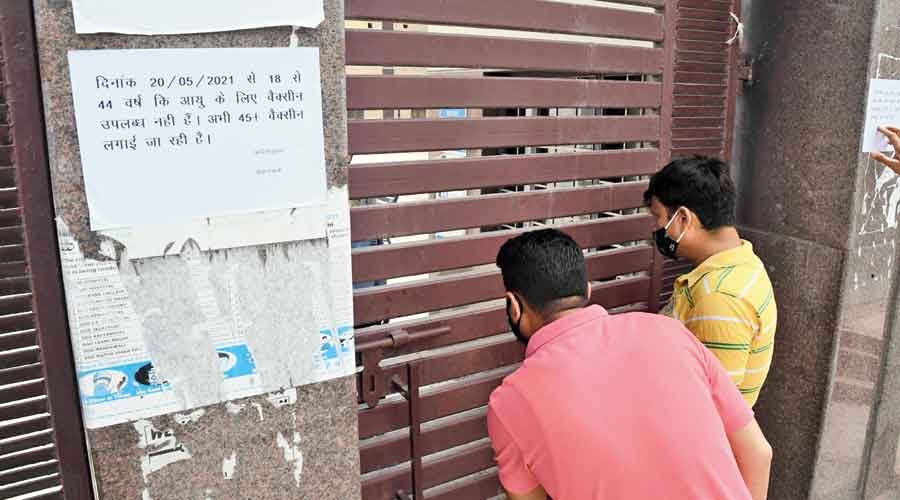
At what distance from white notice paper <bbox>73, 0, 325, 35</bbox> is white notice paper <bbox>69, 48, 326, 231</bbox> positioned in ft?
0.18

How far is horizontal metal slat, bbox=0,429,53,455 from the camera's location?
5.47ft

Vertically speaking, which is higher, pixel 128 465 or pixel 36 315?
pixel 36 315

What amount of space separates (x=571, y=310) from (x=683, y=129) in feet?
5.48

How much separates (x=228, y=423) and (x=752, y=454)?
154 centimetres

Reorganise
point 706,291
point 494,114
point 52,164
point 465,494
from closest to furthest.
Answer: point 52,164 < point 706,291 < point 465,494 < point 494,114

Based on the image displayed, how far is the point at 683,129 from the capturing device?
3.23 meters

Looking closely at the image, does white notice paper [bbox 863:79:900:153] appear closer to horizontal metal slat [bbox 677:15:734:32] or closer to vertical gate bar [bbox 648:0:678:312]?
horizontal metal slat [bbox 677:15:734:32]

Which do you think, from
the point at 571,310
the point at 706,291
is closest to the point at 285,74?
the point at 571,310

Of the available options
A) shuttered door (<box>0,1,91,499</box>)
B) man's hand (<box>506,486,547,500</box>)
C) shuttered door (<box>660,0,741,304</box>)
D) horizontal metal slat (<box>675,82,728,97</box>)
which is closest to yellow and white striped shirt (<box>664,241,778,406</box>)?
shuttered door (<box>660,0,741,304</box>)

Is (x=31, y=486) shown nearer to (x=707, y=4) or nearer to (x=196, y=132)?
(x=196, y=132)

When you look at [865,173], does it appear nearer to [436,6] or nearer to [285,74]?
[436,6]

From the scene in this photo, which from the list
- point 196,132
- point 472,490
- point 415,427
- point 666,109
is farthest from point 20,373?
point 666,109

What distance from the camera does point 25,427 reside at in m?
1.69

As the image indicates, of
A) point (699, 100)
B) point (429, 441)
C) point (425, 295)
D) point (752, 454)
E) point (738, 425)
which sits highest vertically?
point (699, 100)
